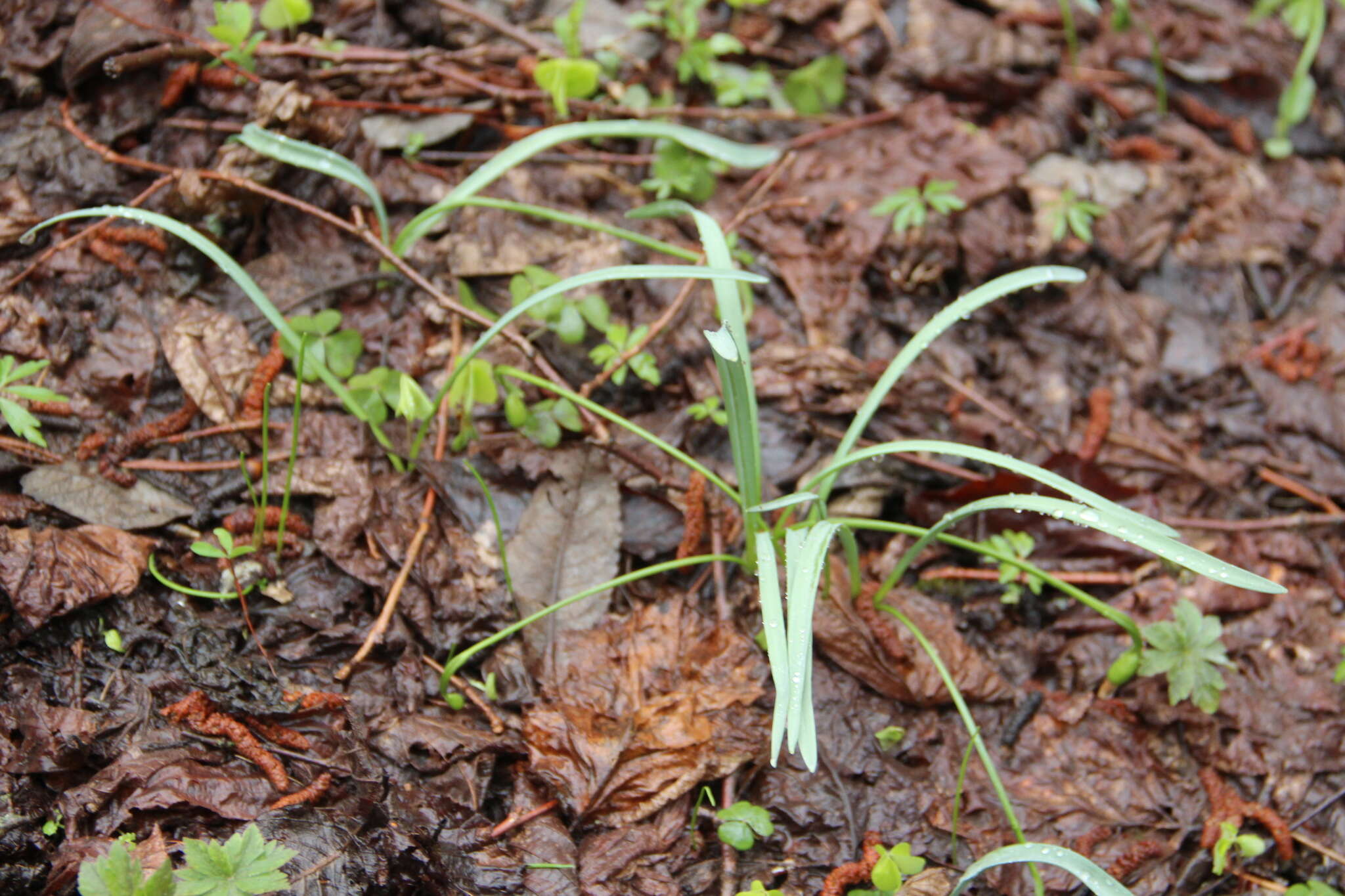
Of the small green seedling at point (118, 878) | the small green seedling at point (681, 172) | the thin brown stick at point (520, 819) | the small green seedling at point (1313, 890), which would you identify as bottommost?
Result: the small green seedling at point (1313, 890)

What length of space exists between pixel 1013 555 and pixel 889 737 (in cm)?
62

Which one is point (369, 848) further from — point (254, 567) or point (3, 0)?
point (3, 0)

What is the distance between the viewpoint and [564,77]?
2.31m

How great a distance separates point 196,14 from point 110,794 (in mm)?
2064

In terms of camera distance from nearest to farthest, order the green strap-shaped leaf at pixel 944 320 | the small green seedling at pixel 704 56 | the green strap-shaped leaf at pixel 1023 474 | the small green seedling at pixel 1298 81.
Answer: the green strap-shaped leaf at pixel 1023 474 → the green strap-shaped leaf at pixel 944 320 → the small green seedling at pixel 704 56 → the small green seedling at pixel 1298 81

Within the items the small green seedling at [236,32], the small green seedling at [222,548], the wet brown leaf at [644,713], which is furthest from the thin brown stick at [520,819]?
the small green seedling at [236,32]

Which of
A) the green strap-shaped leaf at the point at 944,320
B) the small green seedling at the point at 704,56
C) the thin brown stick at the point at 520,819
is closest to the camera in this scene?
the thin brown stick at the point at 520,819

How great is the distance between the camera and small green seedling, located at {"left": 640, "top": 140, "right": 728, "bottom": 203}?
2402mm

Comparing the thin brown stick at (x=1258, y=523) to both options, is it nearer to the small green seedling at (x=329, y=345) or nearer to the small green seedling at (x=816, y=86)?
the small green seedling at (x=816, y=86)

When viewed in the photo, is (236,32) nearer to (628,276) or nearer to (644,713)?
(628,276)

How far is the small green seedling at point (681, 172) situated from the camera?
2.40m

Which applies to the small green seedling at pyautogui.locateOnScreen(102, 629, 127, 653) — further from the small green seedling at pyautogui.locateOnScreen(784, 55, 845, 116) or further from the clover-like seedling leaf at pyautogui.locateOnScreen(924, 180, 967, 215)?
the small green seedling at pyautogui.locateOnScreen(784, 55, 845, 116)

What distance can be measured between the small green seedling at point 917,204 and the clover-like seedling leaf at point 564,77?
88 cm

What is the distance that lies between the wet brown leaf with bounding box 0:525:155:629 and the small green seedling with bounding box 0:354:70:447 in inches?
7.9
